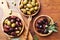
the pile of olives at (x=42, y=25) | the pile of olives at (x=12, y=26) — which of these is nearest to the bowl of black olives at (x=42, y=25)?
the pile of olives at (x=42, y=25)

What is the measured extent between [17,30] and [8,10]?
15cm

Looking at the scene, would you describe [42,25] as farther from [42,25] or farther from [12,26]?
[12,26]

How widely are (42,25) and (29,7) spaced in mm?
141

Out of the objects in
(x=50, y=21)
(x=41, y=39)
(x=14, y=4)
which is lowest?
(x=41, y=39)

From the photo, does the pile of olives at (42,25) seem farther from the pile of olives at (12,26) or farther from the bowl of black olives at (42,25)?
the pile of olives at (12,26)

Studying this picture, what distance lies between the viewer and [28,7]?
1680 millimetres

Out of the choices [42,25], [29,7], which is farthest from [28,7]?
[42,25]

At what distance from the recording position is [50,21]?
1.67m

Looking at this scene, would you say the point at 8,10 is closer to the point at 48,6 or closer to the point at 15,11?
the point at 15,11

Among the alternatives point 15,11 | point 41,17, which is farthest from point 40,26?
point 15,11

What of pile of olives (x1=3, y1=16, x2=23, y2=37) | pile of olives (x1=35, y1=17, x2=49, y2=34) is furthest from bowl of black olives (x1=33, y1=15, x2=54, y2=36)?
pile of olives (x1=3, y1=16, x2=23, y2=37)

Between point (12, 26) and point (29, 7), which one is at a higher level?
point (29, 7)

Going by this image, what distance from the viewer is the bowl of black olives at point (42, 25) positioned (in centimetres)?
165

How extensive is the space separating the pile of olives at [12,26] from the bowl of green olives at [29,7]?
68 mm
